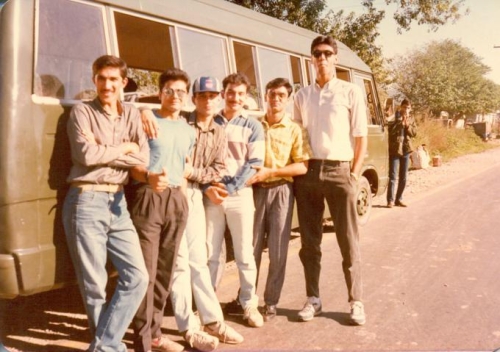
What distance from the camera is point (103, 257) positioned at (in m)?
3.01

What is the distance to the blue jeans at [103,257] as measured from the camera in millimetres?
2932

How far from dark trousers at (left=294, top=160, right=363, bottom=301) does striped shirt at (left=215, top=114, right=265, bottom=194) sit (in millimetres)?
483

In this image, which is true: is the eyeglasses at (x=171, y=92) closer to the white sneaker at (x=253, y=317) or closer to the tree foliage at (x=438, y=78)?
the white sneaker at (x=253, y=317)

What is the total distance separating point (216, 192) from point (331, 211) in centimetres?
96

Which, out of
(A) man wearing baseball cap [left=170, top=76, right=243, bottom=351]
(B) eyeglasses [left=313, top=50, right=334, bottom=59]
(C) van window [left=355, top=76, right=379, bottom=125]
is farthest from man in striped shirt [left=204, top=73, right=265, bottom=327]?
(C) van window [left=355, top=76, right=379, bottom=125]

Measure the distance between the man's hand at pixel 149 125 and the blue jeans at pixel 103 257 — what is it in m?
0.43

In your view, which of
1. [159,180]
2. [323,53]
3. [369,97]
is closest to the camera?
[159,180]

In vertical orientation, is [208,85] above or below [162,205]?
above

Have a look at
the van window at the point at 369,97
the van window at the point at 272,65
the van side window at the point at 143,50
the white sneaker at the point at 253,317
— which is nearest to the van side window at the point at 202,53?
the van side window at the point at 143,50

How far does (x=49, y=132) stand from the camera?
307 cm

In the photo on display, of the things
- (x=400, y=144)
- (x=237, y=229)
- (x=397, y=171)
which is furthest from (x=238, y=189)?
(x=397, y=171)

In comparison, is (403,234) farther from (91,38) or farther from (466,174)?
(466,174)

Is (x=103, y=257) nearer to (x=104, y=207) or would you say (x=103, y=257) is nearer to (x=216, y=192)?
(x=104, y=207)

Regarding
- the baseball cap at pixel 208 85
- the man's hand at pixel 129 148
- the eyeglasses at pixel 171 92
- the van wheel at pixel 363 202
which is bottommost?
the van wheel at pixel 363 202
